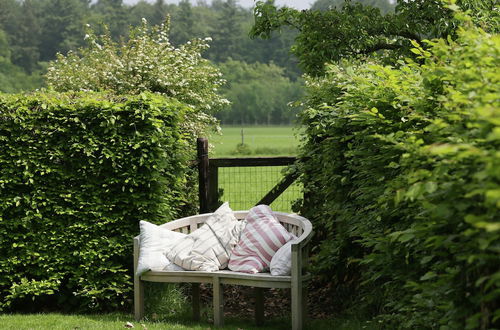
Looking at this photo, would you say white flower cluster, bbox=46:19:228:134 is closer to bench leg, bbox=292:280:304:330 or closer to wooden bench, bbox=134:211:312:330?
wooden bench, bbox=134:211:312:330

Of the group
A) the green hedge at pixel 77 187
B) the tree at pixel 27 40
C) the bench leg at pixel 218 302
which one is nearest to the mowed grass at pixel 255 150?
the green hedge at pixel 77 187

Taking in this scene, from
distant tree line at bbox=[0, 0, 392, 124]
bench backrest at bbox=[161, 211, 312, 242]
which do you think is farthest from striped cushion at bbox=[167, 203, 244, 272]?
distant tree line at bbox=[0, 0, 392, 124]

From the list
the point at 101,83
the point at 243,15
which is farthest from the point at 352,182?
the point at 243,15

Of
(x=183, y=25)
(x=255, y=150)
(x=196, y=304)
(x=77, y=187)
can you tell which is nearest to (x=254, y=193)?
(x=77, y=187)

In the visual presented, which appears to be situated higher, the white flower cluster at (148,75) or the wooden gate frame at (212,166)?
the white flower cluster at (148,75)

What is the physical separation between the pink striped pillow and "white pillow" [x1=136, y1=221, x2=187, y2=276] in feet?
1.80

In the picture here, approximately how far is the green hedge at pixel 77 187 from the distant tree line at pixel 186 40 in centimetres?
5680

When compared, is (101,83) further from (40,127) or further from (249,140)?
(249,140)

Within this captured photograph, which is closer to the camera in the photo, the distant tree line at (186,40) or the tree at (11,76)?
the tree at (11,76)

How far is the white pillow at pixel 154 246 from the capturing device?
6.22 meters

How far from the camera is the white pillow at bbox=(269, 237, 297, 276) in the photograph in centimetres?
575

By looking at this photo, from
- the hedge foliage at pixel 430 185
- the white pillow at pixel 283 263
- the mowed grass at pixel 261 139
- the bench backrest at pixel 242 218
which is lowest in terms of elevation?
the mowed grass at pixel 261 139

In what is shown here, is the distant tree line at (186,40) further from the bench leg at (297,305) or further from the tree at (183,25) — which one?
the bench leg at (297,305)

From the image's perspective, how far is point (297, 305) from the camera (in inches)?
223
